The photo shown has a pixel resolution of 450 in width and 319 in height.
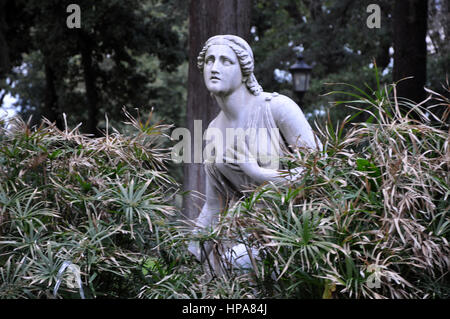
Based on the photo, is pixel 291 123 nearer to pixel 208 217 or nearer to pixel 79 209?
pixel 208 217

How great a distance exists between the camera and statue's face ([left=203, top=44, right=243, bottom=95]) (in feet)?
16.3

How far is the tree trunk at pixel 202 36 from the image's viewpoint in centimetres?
1047

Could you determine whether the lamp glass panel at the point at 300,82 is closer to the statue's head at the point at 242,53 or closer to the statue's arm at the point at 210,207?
the statue's head at the point at 242,53

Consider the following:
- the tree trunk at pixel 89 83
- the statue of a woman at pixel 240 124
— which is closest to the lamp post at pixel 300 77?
the tree trunk at pixel 89 83

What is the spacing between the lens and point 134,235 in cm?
461

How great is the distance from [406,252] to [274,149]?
4.48ft

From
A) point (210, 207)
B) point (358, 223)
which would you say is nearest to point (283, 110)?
point (210, 207)

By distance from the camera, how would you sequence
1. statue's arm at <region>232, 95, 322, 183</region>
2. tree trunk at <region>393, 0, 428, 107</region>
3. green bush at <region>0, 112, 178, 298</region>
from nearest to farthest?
green bush at <region>0, 112, 178, 298</region>
statue's arm at <region>232, 95, 322, 183</region>
tree trunk at <region>393, 0, 428, 107</region>

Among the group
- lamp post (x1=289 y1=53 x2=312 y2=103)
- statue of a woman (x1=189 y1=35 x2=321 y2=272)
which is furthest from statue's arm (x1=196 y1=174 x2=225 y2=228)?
lamp post (x1=289 y1=53 x2=312 y2=103)

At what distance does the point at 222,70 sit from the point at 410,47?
7970 millimetres

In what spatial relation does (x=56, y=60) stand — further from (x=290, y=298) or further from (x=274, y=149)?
(x=290, y=298)

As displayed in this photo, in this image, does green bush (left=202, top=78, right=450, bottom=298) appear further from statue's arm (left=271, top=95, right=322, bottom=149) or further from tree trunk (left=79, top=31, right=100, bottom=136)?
tree trunk (left=79, top=31, right=100, bottom=136)

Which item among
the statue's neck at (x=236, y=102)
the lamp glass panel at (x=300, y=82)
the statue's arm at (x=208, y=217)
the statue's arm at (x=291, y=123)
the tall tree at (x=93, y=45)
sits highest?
the tall tree at (x=93, y=45)
